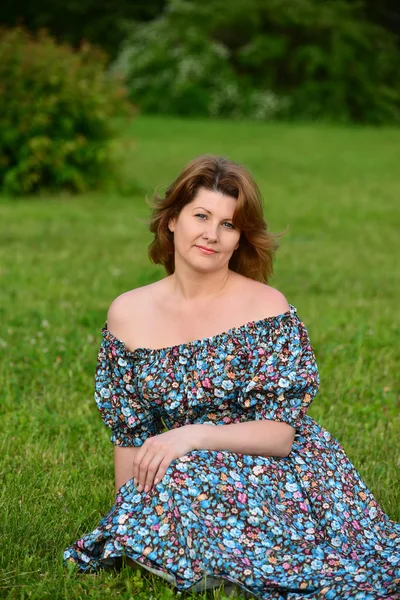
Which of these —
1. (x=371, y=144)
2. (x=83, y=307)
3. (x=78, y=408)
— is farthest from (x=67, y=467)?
(x=371, y=144)

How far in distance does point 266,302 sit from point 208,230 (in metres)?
0.31

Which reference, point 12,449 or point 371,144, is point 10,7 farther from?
point 12,449

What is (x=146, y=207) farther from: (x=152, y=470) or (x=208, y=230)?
(x=152, y=470)

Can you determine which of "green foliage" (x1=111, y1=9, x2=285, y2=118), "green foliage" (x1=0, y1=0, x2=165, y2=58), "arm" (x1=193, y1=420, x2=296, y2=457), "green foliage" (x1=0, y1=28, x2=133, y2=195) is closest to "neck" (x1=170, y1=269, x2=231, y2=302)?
"arm" (x1=193, y1=420, x2=296, y2=457)

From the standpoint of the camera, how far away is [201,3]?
28.1 meters

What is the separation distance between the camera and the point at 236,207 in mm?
3270

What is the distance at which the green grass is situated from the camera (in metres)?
3.44

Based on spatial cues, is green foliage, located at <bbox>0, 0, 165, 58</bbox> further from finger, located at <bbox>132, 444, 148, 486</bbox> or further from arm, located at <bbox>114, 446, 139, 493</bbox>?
finger, located at <bbox>132, 444, 148, 486</bbox>

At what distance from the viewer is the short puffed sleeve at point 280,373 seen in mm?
3139

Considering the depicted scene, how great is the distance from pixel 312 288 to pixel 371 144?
12.5m

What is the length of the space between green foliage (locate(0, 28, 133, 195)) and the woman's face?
8.39 m

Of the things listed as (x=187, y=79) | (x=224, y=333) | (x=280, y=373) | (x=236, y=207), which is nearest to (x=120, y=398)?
(x=224, y=333)

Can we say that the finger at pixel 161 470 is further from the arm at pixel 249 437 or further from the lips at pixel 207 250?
the lips at pixel 207 250

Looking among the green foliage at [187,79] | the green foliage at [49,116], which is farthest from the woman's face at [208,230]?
the green foliage at [187,79]
